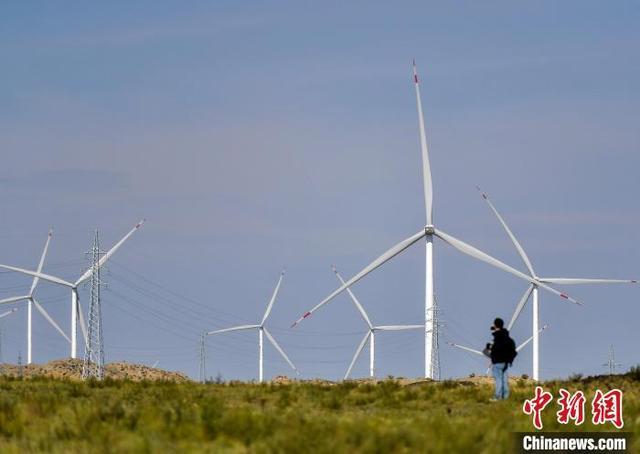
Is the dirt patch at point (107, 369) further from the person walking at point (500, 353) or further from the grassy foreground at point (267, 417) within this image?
the person walking at point (500, 353)

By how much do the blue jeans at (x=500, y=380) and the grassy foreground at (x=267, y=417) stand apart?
437 mm

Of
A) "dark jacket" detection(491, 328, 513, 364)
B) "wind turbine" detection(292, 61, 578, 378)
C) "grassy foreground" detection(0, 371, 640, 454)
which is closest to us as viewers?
"grassy foreground" detection(0, 371, 640, 454)

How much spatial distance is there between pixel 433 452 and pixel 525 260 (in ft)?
260

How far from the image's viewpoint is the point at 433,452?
2633 cm

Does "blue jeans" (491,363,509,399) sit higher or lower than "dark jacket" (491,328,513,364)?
lower

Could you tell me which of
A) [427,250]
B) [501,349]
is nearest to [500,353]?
[501,349]

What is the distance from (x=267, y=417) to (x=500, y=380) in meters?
10.4

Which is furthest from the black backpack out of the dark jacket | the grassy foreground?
the grassy foreground

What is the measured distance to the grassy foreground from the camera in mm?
27484

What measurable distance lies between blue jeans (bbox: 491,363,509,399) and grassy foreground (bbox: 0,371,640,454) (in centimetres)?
44

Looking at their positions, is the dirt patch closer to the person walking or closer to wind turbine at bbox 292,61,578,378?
wind turbine at bbox 292,61,578,378

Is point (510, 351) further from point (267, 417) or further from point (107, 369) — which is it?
point (107, 369)

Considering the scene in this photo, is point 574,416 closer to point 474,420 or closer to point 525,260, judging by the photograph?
point 474,420

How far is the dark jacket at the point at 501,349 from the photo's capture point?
130 ft
